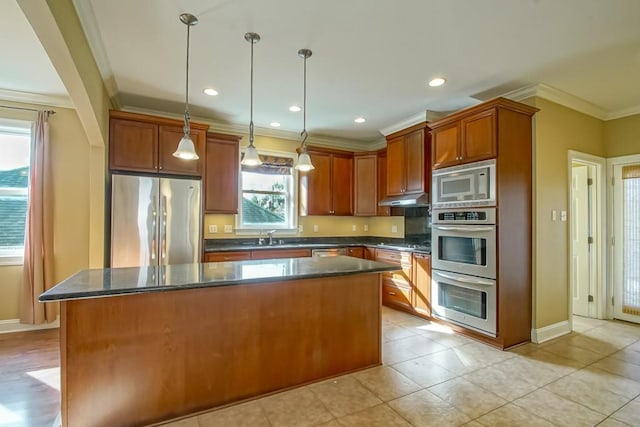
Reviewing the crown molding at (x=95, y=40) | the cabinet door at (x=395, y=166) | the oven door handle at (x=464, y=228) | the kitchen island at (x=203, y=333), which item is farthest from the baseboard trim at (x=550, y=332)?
the crown molding at (x=95, y=40)

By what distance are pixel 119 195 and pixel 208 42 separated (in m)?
1.99

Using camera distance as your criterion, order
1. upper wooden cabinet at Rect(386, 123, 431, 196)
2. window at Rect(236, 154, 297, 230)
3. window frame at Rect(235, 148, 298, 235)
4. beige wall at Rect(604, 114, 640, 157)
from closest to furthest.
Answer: beige wall at Rect(604, 114, 640, 157) → upper wooden cabinet at Rect(386, 123, 431, 196) → window frame at Rect(235, 148, 298, 235) → window at Rect(236, 154, 297, 230)

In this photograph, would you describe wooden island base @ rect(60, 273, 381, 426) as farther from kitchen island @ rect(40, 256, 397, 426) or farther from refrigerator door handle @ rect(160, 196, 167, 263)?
refrigerator door handle @ rect(160, 196, 167, 263)

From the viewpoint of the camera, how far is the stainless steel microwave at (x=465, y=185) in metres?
3.29

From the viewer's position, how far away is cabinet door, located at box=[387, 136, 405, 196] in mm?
4676

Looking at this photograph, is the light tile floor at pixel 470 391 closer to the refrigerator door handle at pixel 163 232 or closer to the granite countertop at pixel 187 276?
the granite countertop at pixel 187 276

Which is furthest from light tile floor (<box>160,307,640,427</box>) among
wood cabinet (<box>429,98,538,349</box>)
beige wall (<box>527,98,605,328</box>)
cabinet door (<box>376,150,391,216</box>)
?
cabinet door (<box>376,150,391,216</box>)

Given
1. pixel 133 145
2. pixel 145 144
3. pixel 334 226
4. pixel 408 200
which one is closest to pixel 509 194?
pixel 408 200

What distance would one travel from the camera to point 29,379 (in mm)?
2639

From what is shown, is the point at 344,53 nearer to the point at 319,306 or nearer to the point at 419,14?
the point at 419,14

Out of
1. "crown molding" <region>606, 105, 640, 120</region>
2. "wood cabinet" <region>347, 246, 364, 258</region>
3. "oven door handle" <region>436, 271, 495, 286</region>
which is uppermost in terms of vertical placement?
"crown molding" <region>606, 105, 640, 120</region>

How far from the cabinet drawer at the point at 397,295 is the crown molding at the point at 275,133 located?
2.54 meters

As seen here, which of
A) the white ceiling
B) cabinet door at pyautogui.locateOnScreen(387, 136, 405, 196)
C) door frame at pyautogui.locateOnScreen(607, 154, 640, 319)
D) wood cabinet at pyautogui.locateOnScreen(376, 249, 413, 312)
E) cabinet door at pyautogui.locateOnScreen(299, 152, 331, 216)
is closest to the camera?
the white ceiling

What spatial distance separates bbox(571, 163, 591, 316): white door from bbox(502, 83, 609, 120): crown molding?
2.57 feet
